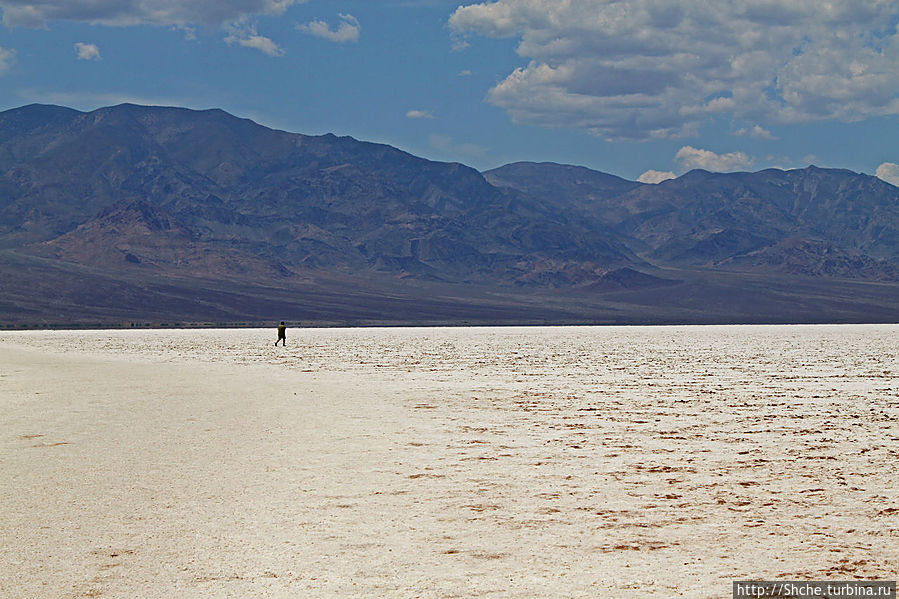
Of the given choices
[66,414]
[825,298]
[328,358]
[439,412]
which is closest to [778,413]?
[439,412]

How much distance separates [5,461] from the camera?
12.8 metres

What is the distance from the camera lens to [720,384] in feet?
84.4

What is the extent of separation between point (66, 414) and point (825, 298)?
193m

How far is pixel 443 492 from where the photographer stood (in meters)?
10.8

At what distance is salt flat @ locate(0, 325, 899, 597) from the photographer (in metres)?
7.64

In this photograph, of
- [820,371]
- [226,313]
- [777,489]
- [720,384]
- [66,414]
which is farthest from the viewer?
[226,313]

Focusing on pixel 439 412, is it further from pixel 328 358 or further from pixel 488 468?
pixel 328 358

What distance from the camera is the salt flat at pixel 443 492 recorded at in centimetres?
764

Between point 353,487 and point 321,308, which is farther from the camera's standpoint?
point 321,308

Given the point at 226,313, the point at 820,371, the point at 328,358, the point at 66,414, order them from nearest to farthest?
the point at 66,414
the point at 820,371
the point at 328,358
the point at 226,313

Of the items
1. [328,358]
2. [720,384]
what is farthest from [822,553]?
[328,358]

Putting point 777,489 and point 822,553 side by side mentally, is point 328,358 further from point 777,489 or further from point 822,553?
point 822,553

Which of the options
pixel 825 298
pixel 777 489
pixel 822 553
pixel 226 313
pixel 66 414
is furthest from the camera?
pixel 825 298

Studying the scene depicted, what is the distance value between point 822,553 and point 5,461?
955cm
